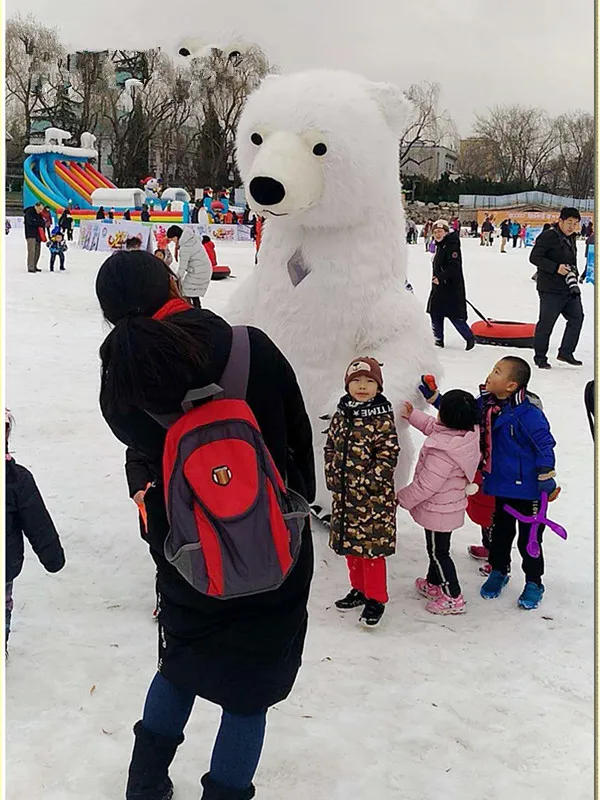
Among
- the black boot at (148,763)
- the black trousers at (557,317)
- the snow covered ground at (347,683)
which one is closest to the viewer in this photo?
the black boot at (148,763)

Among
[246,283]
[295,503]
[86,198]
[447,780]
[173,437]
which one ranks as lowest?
[447,780]

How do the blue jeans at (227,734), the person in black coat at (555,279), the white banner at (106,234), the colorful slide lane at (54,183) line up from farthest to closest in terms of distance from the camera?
1. the colorful slide lane at (54,183)
2. the white banner at (106,234)
3. the person in black coat at (555,279)
4. the blue jeans at (227,734)

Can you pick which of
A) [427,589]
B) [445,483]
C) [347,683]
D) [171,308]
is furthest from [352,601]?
[171,308]

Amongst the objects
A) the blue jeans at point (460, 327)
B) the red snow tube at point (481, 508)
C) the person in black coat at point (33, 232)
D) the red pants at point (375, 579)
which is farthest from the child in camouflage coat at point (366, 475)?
the person in black coat at point (33, 232)

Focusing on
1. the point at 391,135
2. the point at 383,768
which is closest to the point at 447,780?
the point at 383,768

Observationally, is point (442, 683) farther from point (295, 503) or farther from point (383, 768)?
point (295, 503)

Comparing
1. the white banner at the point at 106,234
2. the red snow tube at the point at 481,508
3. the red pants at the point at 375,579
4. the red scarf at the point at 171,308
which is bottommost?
the red pants at the point at 375,579

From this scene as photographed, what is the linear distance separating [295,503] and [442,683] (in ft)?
3.63

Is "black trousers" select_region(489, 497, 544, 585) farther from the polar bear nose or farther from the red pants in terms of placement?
the polar bear nose

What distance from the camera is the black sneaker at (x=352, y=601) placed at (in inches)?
112

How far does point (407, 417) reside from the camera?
2.97 m

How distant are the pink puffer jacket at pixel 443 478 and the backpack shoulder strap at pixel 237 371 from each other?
133cm

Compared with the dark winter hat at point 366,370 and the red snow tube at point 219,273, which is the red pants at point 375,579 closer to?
the dark winter hat at point 366,370

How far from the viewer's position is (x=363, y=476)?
104 inches
